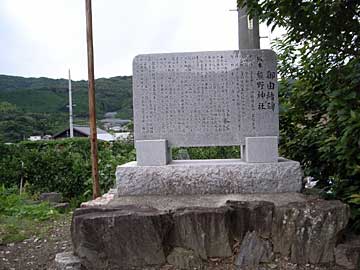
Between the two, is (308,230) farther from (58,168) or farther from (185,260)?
(58,168)

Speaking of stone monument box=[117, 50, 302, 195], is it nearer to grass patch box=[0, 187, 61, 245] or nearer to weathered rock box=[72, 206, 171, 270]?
weathered rock box=[72, 206, 171, 270]

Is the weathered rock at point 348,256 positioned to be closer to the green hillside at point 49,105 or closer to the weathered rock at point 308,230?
the weathered rock at point 308,230

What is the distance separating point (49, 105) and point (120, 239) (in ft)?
94.8

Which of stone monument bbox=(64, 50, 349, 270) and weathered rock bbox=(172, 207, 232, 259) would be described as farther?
stone monument bbox=(64, 50, 349, 270)

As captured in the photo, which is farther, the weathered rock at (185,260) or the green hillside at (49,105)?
the green hillside at (49,105)

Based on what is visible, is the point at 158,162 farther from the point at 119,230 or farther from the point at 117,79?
the point at 117,79

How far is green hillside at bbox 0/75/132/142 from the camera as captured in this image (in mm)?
22059

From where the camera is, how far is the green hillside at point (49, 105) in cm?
2206

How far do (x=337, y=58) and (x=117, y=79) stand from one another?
30807 millimetres

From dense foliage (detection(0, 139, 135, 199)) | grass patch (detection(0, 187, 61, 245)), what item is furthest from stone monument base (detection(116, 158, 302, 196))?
dense foliage (detection(0, 139, 135, 199))

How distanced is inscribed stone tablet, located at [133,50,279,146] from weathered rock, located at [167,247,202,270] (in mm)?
1297

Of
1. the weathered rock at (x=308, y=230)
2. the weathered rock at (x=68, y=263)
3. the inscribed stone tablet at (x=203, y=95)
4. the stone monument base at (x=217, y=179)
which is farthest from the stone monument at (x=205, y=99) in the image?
the weathered rock at (x=68, y=263)

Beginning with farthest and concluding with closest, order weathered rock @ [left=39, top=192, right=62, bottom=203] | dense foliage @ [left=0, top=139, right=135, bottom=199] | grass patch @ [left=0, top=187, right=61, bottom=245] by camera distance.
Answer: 1. dense foliage @ [left=0, top=139, right=135, bottom=199]
2. weathered rock @ [left=39, top=192, right=62, bottom=203]
3. grass patch @ [left=0, top=187, right=61, bottom=245]

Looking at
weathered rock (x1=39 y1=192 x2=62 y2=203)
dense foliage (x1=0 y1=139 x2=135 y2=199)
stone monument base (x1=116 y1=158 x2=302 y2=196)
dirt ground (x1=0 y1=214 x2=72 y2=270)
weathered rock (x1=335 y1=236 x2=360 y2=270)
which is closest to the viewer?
weathered rock (x1=335 y1=236 x2=360 y2=270)
